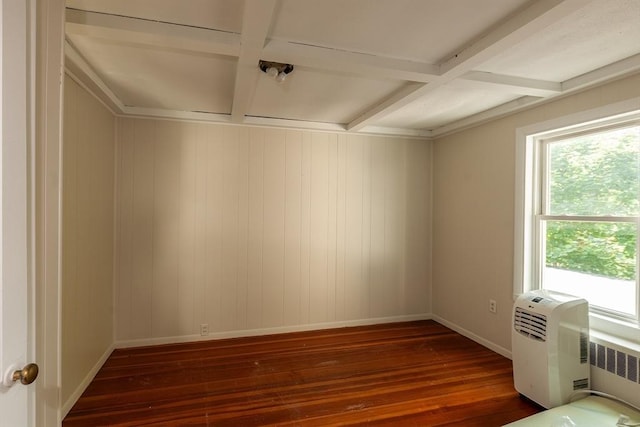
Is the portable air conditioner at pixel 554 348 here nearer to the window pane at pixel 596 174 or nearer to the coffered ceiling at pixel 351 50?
the window pane at pixel 596 174

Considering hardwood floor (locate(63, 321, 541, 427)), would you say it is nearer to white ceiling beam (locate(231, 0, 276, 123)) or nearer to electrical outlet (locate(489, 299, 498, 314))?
electrical outlet (locate(489, 299, 498, 314))

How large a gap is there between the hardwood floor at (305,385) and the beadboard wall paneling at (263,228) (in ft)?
1.35

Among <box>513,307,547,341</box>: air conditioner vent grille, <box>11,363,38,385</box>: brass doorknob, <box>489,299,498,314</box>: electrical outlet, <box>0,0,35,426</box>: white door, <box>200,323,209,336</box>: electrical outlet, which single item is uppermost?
<box>0,0,35,426</box>: white door

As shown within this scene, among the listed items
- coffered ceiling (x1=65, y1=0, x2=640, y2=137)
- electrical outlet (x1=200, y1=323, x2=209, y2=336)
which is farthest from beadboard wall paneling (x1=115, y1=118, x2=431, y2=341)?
coffered ceiling (x1=65, y1=0, x2=640, y2=137)

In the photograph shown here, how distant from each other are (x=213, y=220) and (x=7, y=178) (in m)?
2.59

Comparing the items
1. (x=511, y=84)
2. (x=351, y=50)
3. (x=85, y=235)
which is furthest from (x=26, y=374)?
(x=511, y=84)

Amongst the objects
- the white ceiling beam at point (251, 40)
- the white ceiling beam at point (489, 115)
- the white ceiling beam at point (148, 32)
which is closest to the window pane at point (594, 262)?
the white ceiling beam at point (489, 115)

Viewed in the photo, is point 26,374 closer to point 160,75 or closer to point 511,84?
point 160,75

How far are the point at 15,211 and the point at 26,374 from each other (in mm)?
417

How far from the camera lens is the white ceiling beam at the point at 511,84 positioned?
2.26 metres

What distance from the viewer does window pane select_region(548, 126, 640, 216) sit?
220 centimetres

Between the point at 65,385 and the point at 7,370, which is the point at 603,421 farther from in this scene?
the point at 65,385

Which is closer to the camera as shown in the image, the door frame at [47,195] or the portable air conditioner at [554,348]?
the door frame at [47,195]

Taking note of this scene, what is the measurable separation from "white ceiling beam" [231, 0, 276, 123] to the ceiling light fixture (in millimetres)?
68
